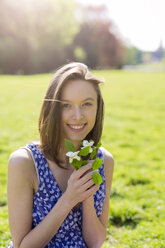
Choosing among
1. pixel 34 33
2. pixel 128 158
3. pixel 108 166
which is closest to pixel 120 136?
pixel 128 158

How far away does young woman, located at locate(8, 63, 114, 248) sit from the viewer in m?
2.21

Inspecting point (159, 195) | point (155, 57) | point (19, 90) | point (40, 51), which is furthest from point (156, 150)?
point (155, 57)

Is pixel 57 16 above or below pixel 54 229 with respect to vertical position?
above

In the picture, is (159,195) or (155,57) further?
(155,57)

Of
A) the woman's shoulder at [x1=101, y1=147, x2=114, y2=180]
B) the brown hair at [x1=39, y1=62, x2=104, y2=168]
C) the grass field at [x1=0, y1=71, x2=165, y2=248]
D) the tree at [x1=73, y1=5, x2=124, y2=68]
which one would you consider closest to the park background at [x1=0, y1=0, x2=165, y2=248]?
the grass field at [x1=0, y1=71, x2=165, y2=248]

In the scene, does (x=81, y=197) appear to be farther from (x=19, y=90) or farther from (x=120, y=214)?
(x=19, y=90)

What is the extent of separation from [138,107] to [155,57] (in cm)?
16117

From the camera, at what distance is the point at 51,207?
7.69ft

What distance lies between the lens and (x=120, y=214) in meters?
→ 4.14

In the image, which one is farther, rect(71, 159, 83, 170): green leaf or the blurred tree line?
the blurred tree line

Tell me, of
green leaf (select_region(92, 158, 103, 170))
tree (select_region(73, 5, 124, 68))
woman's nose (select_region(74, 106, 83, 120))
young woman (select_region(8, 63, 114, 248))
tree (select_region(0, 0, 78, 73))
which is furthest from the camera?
tree (select_region(73, 5, 124, 68))

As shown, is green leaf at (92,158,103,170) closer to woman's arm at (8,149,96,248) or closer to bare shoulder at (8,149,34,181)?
woman's arm at (8,149,96,248)

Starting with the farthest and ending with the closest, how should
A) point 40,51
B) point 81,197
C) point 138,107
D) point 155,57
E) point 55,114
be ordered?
point 155,57
point 40,51
point 138,107
point 55,114
point 81,197

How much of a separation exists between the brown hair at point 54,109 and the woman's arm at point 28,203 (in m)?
0.21
